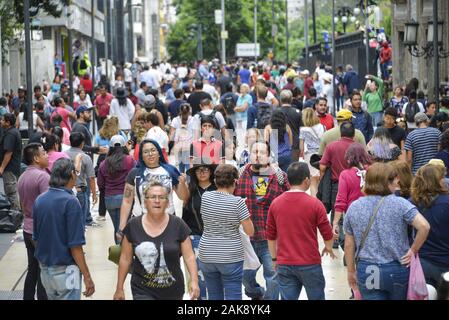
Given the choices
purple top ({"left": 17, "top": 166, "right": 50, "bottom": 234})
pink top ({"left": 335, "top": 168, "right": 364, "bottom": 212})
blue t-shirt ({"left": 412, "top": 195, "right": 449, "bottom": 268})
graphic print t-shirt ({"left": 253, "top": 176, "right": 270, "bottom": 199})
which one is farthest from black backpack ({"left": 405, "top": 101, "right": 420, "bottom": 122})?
blue t-shirt ({"left": 412, "top": 195, "right": 449, "bottom": 268})

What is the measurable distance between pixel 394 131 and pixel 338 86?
24608 mm

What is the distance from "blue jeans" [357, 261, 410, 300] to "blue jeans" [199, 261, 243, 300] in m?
1.42

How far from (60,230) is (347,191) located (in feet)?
10.6

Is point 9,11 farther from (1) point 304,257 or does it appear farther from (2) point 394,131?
(1) point 304,257

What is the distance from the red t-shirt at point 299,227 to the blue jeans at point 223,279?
541mm

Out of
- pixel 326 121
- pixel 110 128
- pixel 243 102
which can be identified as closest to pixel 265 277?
pixel 110 128

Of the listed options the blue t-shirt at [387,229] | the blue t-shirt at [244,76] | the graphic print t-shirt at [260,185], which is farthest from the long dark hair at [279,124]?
the blue t-shirt at [244,76]

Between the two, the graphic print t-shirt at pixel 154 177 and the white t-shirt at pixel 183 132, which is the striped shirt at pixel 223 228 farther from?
the white t-shirt at pixel 183 132

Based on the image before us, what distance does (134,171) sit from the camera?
12.2m

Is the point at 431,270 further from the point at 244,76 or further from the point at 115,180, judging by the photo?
the point at 244,76

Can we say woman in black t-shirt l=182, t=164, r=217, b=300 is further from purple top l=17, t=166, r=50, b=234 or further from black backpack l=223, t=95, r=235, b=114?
black backpack l=223, t=95, r=235, b=114

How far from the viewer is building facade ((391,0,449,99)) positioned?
110ft
